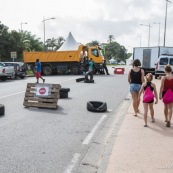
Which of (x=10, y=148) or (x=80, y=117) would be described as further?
(x=80, y=117)

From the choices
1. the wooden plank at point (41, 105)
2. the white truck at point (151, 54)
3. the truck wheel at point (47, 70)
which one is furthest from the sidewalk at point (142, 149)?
the truck wheel at point (47, 70)

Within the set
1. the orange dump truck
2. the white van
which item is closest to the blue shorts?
the white van

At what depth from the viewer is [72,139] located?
6816mm

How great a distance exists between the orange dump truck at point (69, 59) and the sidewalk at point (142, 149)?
2540 centimetres

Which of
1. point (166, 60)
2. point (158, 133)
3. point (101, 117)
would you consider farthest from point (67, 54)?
point (158, 133)

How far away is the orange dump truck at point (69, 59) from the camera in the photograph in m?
33.5

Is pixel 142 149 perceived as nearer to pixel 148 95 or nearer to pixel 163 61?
pixel 148 95

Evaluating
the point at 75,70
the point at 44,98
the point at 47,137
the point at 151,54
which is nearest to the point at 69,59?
the point at 75,70

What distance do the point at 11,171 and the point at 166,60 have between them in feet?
80.5

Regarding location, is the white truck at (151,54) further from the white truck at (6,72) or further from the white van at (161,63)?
the white truck at (6,72)

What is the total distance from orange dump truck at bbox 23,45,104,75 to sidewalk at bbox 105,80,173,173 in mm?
25402

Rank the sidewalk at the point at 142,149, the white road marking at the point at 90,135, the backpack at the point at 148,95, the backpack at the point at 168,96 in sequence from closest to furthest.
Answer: the sidewalk at the point at 142,149 < the white road marking at the point at 90,135 < the backpack at the point at 168,96 < the backpack at the point at 148,95

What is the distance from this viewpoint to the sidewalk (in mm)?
4824

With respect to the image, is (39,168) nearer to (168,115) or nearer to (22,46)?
(168,115)
